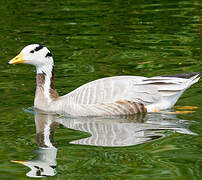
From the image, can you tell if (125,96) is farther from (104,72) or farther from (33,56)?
(104,72)

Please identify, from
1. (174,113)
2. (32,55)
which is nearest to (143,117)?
(174,113)

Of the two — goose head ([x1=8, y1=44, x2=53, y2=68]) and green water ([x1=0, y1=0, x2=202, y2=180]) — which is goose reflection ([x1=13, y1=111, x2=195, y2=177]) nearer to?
green water ([x1=0, y1=0, x2=202, y2=180])

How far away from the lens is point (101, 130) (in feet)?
33.1

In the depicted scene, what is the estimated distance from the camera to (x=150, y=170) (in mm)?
7934

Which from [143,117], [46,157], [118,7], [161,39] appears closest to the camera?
[46,157]

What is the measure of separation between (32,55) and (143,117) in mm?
2484

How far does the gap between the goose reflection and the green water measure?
2cm

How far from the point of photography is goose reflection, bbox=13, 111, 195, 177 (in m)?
8.58

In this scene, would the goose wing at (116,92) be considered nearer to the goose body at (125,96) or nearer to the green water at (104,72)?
the goose body at (125,96)

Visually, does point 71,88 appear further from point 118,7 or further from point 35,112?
point 118,7

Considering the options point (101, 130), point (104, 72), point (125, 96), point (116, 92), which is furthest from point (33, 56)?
point (104, 72)

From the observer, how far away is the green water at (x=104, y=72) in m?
8.34

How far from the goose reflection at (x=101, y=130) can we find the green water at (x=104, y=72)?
0.02 meters

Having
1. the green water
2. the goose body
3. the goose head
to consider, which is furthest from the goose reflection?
the goose head
